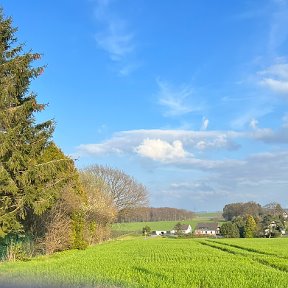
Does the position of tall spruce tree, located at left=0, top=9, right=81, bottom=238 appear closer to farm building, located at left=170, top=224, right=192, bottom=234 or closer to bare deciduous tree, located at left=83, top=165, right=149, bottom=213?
bare deciduous tree, located at left=83, top=165, right=149, bottom=213

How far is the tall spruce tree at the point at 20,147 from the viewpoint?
66.0 feet

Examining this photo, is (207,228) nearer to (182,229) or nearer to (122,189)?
(182,229)

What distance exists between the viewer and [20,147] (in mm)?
20703

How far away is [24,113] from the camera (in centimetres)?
2102

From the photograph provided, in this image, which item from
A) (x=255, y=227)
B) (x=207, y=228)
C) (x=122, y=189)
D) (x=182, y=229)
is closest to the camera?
(x=122, y=189)

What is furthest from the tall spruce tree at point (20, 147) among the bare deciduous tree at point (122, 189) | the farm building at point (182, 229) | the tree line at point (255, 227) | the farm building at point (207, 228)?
the farm building at point (207, 228)

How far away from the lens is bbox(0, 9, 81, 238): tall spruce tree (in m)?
20.1

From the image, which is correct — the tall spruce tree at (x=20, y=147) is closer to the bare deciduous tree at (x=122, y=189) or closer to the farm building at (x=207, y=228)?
the bare deciduous tree at (x=122, y=189)

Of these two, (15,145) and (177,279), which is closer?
(177,279)

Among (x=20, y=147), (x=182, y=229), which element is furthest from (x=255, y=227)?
(x=20, y=147)

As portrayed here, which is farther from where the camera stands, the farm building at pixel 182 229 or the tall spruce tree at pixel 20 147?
the farm building at pixel 182 229

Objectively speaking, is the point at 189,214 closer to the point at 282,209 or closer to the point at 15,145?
the point at 282,209

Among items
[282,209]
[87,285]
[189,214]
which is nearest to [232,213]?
[282,209]

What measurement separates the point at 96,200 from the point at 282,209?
273 feet
